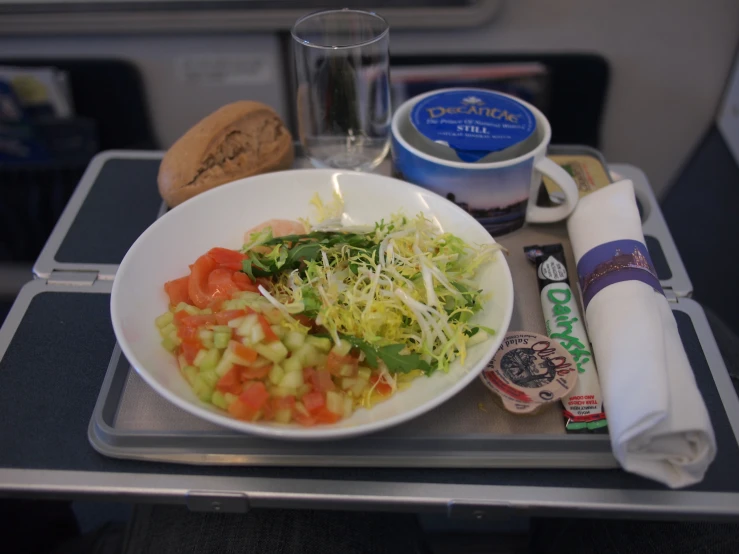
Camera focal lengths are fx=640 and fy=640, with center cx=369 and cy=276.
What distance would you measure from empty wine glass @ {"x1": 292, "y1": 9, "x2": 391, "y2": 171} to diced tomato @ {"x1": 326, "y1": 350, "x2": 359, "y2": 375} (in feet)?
1.47

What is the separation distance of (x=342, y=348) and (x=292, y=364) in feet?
0.22

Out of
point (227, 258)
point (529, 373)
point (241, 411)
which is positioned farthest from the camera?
point (227, 258)

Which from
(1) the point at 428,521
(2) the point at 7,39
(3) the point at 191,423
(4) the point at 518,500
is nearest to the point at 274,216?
(3) the point at 191,423

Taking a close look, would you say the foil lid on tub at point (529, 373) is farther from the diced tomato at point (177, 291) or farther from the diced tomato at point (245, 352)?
the diced tomato at point (177, 291)

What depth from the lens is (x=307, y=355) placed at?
0.75m

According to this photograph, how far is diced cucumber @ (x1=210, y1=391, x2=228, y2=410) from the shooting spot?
0.72 meters

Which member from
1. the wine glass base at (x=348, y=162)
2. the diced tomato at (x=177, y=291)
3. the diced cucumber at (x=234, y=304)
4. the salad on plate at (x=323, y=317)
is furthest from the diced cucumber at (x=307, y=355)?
the wine glass base at (x=348, y=162)

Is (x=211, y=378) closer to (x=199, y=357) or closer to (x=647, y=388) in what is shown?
(x=199, y=357)

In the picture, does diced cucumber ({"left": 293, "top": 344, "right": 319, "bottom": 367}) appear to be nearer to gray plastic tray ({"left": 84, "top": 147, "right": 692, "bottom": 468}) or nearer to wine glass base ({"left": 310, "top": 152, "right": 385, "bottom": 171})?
gray plastic tray ({"left": 84, "top": 147, "right": 692, "bottom": 468})

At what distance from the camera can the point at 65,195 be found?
1.92 meters

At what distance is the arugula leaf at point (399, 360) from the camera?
0.77m

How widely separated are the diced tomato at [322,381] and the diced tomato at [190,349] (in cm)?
15

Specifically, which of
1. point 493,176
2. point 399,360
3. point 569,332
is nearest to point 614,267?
point 569,332

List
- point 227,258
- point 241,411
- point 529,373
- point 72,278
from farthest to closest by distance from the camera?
point 72,278, point 227,258, point 529,373, point 241,411
